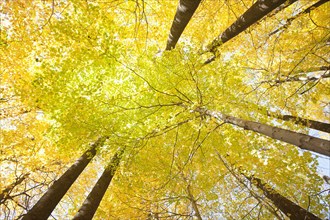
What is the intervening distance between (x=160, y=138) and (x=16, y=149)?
19.5 feet

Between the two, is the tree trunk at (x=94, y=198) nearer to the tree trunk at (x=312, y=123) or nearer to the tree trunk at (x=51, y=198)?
the tree trunk at (x=51, y=198)

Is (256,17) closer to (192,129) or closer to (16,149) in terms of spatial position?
(192,129)

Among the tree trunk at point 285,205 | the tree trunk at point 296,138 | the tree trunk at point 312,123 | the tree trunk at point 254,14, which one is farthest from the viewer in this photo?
the tree trunk at point 312,123

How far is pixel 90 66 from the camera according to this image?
4.96 metres

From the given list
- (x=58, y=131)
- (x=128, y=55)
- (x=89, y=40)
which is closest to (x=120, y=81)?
(x=128, y=55)

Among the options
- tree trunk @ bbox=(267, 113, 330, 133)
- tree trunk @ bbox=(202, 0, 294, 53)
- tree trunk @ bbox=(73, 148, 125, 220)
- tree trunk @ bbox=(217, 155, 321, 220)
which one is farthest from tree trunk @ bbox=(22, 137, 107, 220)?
tree trunk @ bbox=(267, 113, 330, 133)

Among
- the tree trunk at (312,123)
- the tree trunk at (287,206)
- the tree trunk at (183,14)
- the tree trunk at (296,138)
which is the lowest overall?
the tree trunk at (296,138)

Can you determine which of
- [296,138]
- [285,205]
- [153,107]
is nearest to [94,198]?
[153,107]

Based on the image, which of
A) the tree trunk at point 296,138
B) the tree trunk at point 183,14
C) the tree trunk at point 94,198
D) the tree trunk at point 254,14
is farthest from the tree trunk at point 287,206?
the tree trunk at point 183,14

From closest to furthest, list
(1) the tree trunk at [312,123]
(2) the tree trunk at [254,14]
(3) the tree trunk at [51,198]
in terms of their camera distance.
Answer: (3) the tree trunk at [51,198] → (2) the tree trunk at [254,14] → (1) the tree trunk at [312,123]

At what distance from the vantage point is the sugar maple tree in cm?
444

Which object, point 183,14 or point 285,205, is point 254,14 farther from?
point 285,205

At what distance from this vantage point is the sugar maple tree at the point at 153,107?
4441mm

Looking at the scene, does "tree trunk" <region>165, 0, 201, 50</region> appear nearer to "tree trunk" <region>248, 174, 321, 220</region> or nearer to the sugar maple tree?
the sugar maple tree
